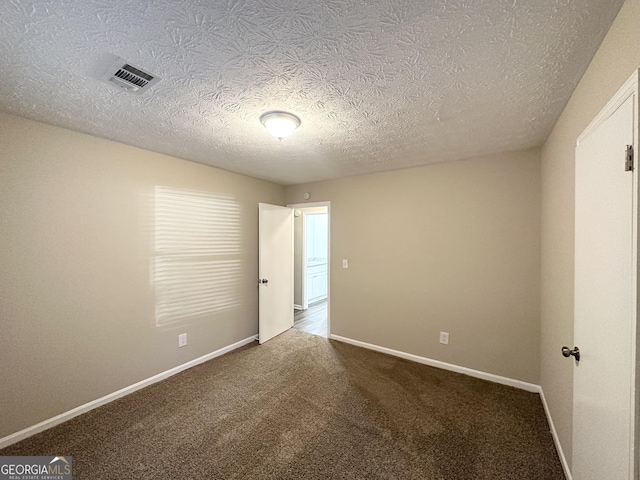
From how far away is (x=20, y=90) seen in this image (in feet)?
4.90

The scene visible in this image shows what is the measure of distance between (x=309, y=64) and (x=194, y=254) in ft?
8.14

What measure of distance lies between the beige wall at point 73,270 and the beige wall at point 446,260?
Answer: 87.8 inches

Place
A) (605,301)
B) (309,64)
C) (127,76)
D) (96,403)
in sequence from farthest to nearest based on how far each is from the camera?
(96,403) < (127,76) < (309,64) < (605,301)

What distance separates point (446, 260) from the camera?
2.88 meters

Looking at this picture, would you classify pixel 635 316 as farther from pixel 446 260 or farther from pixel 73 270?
pixel 73 270

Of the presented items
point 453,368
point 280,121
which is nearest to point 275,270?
point 280,121

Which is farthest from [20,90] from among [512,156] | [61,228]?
[512,156]

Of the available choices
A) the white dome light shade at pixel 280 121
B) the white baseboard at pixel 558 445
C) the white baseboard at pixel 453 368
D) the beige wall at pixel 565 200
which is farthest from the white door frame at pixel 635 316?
the white baseboard at pixel 453 368

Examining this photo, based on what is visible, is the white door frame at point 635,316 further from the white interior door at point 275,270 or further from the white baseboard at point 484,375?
the white interior door at point 275,270

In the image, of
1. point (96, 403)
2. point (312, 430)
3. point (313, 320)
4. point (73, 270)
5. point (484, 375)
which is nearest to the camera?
point (312, 430)

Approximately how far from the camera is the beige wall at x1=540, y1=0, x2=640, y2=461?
97 cm

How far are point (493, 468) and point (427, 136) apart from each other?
2.45 meters

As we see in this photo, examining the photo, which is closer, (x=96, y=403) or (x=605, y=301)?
(x=605, y=301)

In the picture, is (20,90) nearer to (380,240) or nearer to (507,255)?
(380,240)
